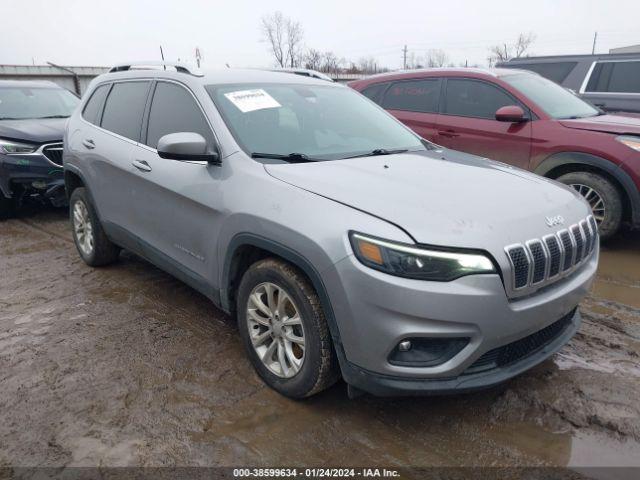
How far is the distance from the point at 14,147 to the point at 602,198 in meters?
6.68

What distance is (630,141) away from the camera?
466cm

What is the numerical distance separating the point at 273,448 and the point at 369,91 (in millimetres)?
5248

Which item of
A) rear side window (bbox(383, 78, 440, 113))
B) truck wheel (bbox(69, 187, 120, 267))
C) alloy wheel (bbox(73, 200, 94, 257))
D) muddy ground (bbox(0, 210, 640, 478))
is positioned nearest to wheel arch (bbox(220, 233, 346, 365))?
muddy ground (bbox(0, 210, 640, 478))

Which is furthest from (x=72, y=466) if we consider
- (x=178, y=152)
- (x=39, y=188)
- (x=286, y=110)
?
(x=39, y=188)

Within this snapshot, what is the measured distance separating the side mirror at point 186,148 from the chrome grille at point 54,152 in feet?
13.9

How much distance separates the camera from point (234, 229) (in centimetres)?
267

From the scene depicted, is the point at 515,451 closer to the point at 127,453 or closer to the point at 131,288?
the point at 127,453

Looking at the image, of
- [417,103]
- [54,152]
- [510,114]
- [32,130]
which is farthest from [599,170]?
[32,130]

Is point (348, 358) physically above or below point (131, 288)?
above

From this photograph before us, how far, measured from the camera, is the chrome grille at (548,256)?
7.00 feet

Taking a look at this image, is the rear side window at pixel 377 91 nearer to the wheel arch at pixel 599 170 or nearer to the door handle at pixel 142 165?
the wheel arch at pixel 599 170

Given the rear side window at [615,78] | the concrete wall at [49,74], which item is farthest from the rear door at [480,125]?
the concrete wall at [49,74]

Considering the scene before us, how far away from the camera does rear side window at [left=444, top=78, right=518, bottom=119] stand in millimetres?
5494

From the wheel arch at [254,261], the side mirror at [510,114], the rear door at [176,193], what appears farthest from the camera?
the side mirror at [510,114]
